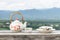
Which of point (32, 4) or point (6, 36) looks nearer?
point (6, 36)

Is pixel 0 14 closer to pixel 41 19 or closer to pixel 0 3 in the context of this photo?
pixel 0 3

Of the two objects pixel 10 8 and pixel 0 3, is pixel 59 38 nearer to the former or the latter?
pixel 10 8

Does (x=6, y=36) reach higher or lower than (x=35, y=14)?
lower

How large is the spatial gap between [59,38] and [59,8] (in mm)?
682

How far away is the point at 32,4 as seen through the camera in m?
3.08

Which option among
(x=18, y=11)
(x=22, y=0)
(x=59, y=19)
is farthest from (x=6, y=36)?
(x=59, y=19)

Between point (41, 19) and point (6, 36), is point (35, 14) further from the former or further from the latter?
point (6, 36)

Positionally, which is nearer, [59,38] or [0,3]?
[59,38]

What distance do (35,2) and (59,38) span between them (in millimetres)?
851

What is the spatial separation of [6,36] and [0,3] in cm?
78

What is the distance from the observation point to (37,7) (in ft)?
10.1

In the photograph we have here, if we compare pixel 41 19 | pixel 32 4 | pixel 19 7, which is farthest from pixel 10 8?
pixel 41 19

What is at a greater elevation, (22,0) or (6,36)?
(22,0)

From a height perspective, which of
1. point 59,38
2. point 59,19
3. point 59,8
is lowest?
point 59,38
